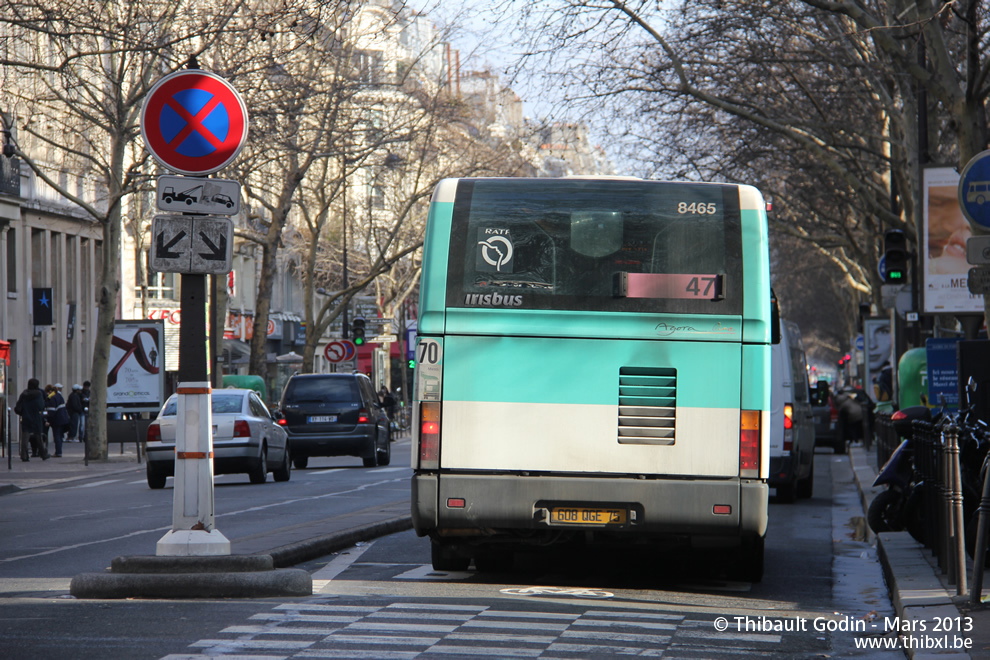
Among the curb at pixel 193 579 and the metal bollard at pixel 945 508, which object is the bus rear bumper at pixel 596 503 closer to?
the curb at pixel 193 579

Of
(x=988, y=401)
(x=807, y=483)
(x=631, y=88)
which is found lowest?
(x=807, y=483)

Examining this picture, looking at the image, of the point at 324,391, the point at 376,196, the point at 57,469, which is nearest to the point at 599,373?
the point at 324,391

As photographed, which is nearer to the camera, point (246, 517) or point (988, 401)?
point (988, 401)

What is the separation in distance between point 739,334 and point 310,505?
9.73m

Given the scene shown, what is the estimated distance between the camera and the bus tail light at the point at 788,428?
1962 cm

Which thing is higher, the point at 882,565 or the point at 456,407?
the point at 456,407

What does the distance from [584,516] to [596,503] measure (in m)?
0.13

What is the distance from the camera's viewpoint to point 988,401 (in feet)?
42.1

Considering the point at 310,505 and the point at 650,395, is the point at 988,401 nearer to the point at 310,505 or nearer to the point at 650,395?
the point at 650,395

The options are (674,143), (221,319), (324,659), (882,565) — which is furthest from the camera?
(221,319)

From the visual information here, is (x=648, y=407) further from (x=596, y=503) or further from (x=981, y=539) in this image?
(x=981, y=539)

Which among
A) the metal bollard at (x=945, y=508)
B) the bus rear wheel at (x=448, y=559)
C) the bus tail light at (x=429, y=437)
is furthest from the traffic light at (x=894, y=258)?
the bus tail light at (x=429, y=437)

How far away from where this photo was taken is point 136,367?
33.8 metres

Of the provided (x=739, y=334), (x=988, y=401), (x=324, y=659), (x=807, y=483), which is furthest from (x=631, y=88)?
(x=324, y=659)
